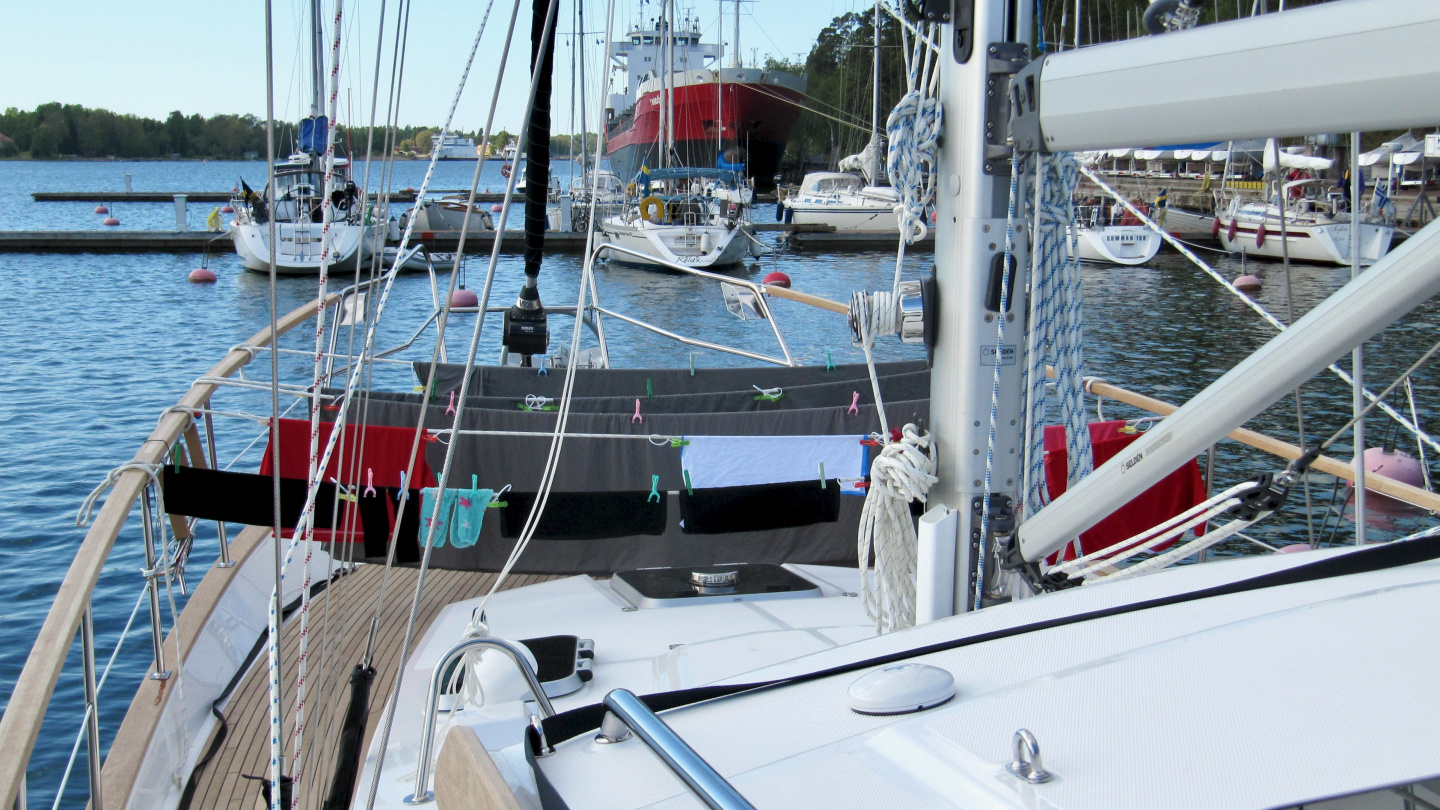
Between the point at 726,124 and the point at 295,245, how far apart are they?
1006 inches

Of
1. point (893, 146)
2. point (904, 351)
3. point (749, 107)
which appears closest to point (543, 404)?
point (893, 146)

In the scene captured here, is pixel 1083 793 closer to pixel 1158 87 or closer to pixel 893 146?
pixel 1158 87

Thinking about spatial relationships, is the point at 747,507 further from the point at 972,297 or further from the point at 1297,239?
the point at 1297,239

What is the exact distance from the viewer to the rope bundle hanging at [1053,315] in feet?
8.65

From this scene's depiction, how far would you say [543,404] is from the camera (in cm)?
621

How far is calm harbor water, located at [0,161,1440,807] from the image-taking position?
838cm

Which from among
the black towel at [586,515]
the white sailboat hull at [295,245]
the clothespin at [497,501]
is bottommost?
the black towel at [586,515]

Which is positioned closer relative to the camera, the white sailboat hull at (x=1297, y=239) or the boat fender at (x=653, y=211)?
the white sailboat hull at (x=1297, y=239)

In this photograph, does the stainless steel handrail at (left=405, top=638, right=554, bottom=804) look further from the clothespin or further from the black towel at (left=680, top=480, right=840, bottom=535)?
the black towel at (left=680, top=480, right=840, bottom=535)

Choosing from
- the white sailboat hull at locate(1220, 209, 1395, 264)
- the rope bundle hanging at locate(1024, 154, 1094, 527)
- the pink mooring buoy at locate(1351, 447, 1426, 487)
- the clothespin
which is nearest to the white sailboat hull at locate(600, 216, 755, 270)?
the white sailboat hull at locate(1220, 209, 1395, 264)

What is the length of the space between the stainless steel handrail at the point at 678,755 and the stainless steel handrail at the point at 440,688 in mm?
530

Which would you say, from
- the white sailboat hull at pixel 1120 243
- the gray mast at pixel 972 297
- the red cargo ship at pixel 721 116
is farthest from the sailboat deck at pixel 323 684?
the red cargo ship at pixel 721 116

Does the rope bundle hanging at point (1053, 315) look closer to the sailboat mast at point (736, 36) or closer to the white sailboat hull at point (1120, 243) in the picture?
the white sailboat hull at point (1120, 243)

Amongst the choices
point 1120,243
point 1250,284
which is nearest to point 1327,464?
point 1250,284
